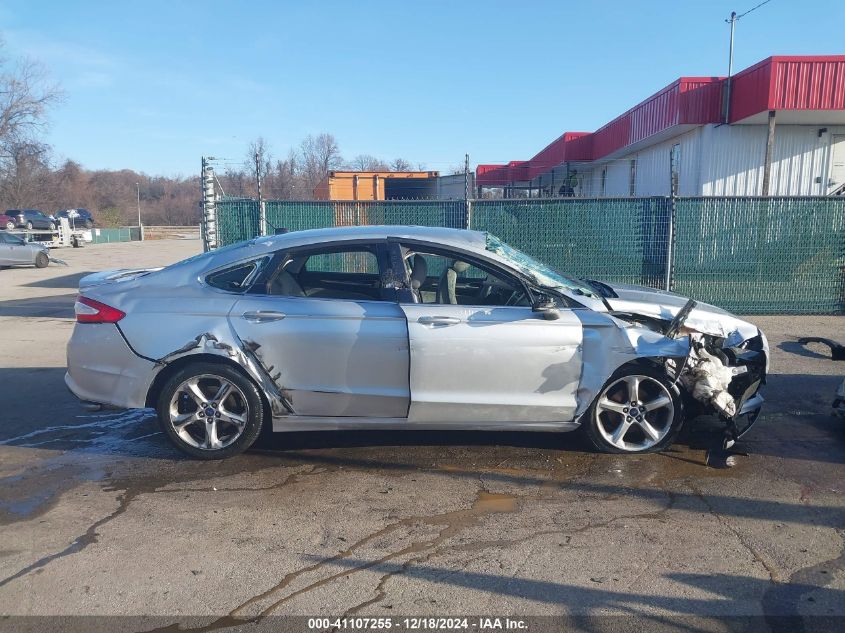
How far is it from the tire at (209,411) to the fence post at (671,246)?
8.20 m

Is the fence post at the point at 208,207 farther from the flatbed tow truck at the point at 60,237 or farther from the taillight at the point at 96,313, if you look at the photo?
the flatbed tow truck at the point at 60,237

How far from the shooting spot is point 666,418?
4.93m

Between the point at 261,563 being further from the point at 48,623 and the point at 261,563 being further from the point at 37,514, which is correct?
the point at 37,514

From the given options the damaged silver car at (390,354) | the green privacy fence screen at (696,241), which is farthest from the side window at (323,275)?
the green privacy fence screen at (696,241)

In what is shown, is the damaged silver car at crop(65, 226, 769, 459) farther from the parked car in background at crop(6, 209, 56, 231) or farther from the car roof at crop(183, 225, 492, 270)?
the parked car in background at crop(6, 209, 56, 231)

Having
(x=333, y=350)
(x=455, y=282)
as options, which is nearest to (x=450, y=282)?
(x=455, y=282)

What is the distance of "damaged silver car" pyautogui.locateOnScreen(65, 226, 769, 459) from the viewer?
15.5ft

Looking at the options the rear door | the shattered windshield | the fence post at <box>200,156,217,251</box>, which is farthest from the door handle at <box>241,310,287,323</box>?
the fence post at <box>200,156,217,251</box>

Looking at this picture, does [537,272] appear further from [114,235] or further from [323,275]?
[114,235]

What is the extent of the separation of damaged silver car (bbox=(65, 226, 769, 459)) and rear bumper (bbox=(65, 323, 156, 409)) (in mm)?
10

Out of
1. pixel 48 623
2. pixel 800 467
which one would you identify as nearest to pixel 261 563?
pixel 48 623

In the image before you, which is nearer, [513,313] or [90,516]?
[90,516]

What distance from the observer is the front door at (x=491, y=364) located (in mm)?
4699

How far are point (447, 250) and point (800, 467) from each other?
9.54 ft
